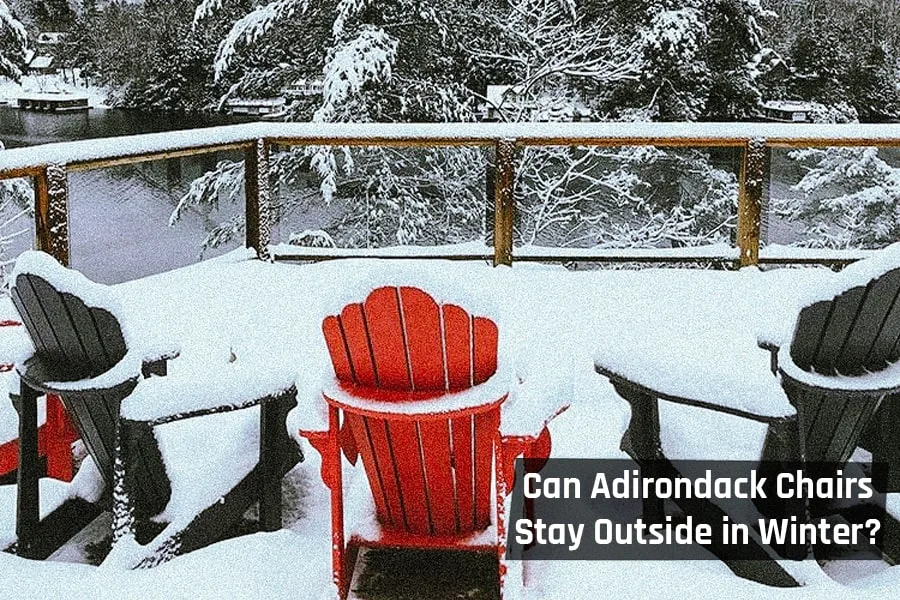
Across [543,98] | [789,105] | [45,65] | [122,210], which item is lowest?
[122,210]

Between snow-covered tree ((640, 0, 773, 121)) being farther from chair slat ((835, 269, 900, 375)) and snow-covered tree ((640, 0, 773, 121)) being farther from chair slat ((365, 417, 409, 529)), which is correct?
chair slat ((365, 417, 409, 529))

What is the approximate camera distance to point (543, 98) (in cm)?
1094

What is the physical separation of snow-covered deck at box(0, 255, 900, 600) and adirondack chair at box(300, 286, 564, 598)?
7 centimetres

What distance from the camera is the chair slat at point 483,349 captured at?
206 cm

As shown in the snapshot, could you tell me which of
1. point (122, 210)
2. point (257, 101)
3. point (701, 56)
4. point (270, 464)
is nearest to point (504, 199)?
point (270, 464)

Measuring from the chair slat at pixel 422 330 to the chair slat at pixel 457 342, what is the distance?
0.05ft

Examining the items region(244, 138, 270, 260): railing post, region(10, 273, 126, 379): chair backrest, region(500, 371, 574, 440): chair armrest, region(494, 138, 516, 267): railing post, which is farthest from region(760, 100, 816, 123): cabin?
region(10, 273, 126, 379): chair backrest

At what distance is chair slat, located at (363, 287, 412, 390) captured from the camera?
6.71 ft

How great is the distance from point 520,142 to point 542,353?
Answer: 3302 mm

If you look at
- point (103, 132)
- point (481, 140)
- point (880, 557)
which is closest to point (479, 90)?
point (481, 140)

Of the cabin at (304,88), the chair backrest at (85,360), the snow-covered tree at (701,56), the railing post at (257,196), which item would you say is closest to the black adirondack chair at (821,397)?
the chair backrest at (85,360)

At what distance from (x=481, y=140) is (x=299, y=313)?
61.4 inches

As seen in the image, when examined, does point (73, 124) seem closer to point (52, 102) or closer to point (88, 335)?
point (52, 102)

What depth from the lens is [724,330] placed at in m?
4.69
